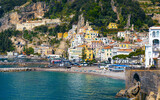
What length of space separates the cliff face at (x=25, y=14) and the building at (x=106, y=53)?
7052 centimetres

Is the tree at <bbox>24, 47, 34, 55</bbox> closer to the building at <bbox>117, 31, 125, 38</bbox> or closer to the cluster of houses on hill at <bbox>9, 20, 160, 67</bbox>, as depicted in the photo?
the cluster of houses on hill at <bbox>9, 20, 160, 67</bbox>

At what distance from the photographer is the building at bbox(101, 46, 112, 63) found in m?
103

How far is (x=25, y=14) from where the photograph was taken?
172 metres

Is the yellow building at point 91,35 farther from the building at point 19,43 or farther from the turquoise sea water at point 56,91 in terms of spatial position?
the turquoise sea water at point 56,91

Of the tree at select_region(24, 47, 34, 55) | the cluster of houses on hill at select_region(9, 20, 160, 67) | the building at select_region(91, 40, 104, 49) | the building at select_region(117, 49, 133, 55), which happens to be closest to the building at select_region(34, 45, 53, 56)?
the cluster of houses on hill at select_region(9, 20, 160, 67)

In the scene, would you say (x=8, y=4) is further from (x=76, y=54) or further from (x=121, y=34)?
(x=121, y=34)

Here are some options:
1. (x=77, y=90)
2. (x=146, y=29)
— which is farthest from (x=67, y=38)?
(x=77, y=90)

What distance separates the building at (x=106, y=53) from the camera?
10306 cm

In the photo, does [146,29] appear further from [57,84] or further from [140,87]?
[140,87]

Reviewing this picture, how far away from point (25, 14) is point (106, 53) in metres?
82.3

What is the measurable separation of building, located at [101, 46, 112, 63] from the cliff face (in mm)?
70523

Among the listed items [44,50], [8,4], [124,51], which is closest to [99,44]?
[124,51]

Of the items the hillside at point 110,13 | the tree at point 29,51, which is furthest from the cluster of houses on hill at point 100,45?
the tree at point 29,51

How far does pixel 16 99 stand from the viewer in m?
46.5
